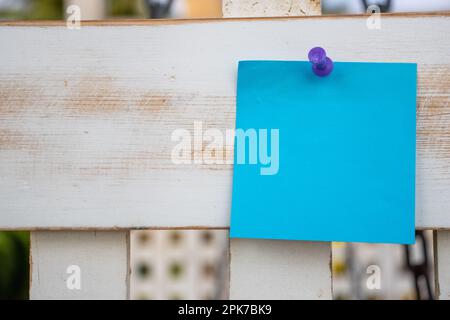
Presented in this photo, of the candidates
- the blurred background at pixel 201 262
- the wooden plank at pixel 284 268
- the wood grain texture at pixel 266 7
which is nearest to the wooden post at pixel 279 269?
the wooden plank at pixel 284 268

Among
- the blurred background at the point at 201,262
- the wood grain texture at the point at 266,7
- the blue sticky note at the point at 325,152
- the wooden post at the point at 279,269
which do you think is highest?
the wood grain texture at the point at 266,7

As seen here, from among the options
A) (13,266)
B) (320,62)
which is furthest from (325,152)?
(13,266)

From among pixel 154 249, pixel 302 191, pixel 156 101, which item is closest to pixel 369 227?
pixel 302 191

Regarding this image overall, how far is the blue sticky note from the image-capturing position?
1.99 ft

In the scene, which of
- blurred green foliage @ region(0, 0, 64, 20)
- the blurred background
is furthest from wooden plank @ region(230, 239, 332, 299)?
blurred green foliage @ region(0, 0, 64, 20)

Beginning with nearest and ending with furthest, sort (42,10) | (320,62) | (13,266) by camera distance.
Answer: (320,62) < (13,266) < (42,10)

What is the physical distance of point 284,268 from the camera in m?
0.66

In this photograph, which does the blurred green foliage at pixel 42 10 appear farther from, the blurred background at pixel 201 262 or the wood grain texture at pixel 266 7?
the wood grain texture at pixel 266 7

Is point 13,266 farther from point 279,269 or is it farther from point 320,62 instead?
point 320,62

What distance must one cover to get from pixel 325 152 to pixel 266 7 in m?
0.22

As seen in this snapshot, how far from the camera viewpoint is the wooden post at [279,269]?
2.17 feet

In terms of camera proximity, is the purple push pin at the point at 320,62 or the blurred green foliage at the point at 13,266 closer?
the purple push pin at the point at 320,62

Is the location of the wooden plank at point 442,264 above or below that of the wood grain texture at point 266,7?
below

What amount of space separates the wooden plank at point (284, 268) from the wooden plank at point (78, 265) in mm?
154
